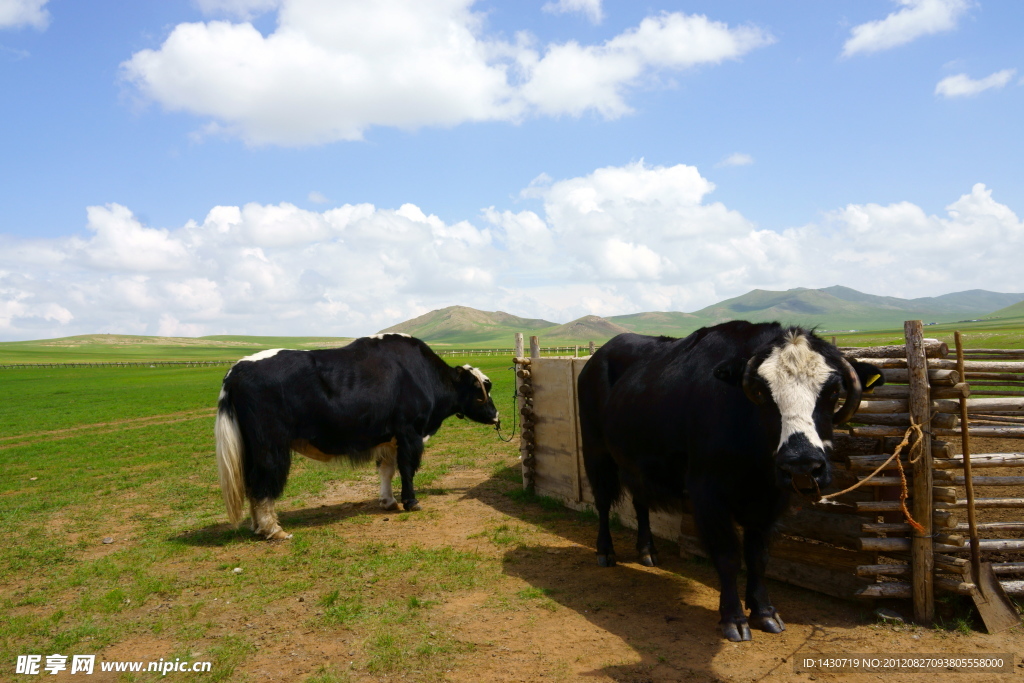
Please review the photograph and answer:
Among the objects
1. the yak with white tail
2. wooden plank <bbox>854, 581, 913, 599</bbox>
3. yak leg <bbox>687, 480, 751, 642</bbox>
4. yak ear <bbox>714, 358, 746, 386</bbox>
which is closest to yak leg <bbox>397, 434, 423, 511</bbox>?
the yak with white tail

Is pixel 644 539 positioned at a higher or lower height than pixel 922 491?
lower

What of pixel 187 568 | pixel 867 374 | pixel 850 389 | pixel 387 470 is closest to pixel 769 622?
pixel 850 389

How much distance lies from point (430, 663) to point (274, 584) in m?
2.62

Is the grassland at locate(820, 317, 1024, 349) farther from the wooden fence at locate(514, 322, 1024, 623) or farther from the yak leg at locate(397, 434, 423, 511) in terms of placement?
the yak leg at locate(397, 434, 423, 511)

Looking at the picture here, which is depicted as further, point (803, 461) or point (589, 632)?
point (589, 632)

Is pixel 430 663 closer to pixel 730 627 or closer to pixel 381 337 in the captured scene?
pixel 730 627

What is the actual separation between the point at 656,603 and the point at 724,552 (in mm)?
1121

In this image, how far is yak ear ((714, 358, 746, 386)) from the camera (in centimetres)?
477

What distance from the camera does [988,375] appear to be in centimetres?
645

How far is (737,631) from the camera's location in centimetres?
491

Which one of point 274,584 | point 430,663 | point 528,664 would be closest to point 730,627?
point 528,664

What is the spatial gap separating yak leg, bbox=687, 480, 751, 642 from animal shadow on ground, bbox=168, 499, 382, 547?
5.73 meters

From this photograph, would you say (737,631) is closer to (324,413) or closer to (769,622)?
(769,622)

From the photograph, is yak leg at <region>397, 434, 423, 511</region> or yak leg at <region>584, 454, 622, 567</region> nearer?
yak leg at <region>584, 454, 622, 567</region>
